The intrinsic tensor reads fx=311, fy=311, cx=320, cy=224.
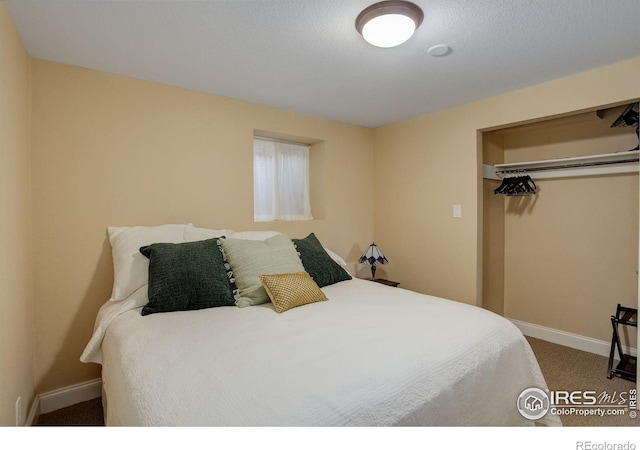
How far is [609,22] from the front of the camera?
1.61 m

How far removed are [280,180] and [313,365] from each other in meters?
2.34

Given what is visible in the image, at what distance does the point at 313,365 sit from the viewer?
3.74ft

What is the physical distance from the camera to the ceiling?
4.90 feet

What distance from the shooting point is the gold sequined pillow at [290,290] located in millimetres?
1790

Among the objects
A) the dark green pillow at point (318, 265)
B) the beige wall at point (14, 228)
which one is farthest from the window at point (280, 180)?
the beige wall at point (14, 228)

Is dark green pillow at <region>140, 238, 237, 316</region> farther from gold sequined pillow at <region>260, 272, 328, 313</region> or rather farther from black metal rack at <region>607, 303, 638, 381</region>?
black metal rack at <region>607, 303, 638, 381</region>

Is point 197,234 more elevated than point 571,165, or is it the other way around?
point 571,165

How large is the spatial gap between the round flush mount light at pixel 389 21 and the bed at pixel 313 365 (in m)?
1.44

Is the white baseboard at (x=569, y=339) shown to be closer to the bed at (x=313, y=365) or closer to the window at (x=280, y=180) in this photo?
the bed at (x=313, y=365)

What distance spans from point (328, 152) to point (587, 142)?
239 centimetres

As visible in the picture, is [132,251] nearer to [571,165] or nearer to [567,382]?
[567,382]

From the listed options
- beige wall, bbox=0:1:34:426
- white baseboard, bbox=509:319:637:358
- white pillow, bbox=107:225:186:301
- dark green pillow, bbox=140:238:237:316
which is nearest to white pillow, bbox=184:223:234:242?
white pillow, bbox=107:225:186:301

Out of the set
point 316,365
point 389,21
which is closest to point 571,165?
point 389,21

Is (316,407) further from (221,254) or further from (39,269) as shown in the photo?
(39,269)
